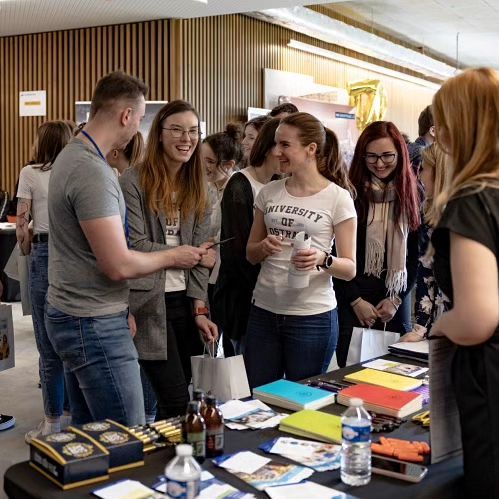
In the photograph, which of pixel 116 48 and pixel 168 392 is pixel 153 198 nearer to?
pixel 168 392

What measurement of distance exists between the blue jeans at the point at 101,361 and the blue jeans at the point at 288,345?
2.32 ft

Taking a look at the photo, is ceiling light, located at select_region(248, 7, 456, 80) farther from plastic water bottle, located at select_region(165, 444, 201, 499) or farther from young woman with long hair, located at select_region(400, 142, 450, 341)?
plastic water bottle, located at select_region(165, 444, 201, 499)

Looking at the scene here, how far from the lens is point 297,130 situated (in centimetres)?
297

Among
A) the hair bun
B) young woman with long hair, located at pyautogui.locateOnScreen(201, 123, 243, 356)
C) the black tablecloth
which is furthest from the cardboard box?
the black tablecloth

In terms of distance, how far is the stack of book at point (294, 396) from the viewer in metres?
2.18

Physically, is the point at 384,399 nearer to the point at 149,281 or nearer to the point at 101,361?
the point at 101,361

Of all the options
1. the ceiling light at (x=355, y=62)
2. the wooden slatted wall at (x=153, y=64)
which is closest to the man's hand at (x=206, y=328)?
the wooden slatted wall at (x=153, y=64)

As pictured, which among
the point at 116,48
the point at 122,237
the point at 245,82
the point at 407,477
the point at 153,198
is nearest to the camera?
the point at 407,477

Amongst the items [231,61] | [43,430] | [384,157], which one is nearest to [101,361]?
[384,157]

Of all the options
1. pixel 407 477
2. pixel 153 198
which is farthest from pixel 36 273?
pixel 407 477

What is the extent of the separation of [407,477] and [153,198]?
1.50m

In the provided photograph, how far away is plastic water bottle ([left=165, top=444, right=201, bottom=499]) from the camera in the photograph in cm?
141

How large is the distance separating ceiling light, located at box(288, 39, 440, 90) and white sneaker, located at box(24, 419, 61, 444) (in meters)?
6.91

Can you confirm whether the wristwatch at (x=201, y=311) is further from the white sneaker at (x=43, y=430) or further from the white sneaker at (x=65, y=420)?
the white sneaker at (x=65, y=420)
